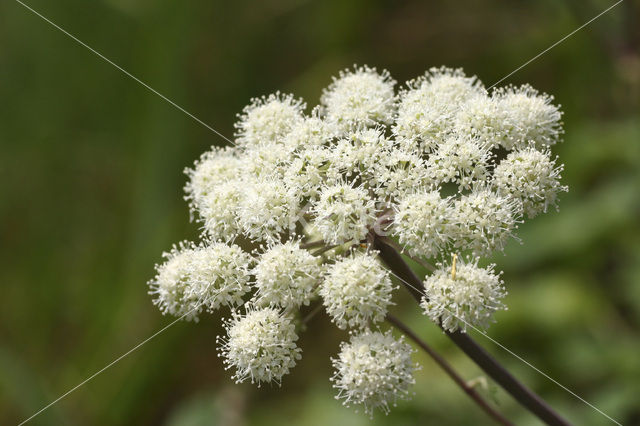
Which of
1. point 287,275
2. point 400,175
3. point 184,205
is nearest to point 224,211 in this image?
point 287,275

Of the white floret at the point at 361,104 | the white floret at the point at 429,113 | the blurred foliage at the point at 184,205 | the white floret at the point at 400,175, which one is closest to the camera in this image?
the white floret at the point at 400,175

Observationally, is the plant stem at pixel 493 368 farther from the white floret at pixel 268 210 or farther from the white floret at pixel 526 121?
the white floret at pixel 526 121

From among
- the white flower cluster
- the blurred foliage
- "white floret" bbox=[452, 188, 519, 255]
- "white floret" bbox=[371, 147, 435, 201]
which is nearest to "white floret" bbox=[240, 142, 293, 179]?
the white flower cluster

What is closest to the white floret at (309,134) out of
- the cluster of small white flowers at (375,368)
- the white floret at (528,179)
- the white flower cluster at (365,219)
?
the white flower cluster at (365,219)

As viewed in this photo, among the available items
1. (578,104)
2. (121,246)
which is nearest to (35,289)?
(121,246)

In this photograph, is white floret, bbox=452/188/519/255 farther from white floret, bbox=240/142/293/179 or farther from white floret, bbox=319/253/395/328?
white floret, bbox=240/142/293/179

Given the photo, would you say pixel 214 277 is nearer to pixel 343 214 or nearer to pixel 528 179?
pixel 343 214
